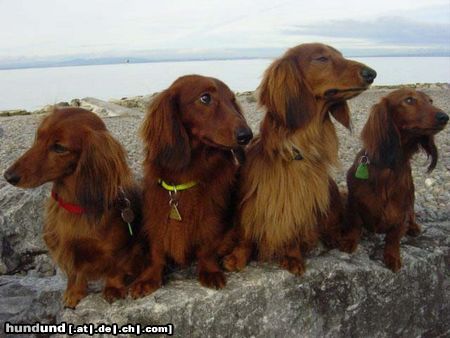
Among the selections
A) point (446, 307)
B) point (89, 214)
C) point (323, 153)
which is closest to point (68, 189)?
point (89, 214)

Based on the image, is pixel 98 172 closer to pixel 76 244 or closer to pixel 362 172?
pixel 76 244

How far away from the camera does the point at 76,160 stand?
8.21ft

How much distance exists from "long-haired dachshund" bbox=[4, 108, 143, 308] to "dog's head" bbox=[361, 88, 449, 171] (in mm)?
1482

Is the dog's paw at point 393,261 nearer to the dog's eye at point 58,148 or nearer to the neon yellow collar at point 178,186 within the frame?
the neon yellow collar at point 178,186

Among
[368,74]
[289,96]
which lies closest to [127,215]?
[289,96]

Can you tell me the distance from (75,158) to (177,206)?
60cm

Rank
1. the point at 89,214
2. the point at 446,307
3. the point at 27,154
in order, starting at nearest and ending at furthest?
the point at 27,154 < the point at 89,214 < the point at 446,307

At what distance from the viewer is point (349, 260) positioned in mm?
3152

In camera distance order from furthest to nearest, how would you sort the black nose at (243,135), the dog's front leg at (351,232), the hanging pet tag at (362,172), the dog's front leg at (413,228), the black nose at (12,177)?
the dog's front leg at (413,228) → the dog's front leg at (351,232) → the hanging pet tag at (362,172) → the black nose at (243,135) → the black nose at (12,177)

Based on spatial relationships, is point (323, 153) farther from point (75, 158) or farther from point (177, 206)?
point (75, 158)

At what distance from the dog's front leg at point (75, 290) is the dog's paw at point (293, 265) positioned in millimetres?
1161

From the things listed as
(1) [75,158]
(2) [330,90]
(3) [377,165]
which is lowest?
(3) [377,165]

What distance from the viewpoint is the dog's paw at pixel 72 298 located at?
2797mm

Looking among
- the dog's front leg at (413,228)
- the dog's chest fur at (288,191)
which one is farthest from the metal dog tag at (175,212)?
the dog's front leg at (413,228)
